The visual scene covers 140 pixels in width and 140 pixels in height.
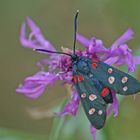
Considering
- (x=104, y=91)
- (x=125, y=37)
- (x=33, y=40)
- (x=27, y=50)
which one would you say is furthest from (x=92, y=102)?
(x=27, y=50)

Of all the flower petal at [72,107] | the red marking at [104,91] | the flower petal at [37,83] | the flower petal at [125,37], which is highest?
the flower petal at [125,37]

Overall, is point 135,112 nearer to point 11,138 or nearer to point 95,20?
point 11,138

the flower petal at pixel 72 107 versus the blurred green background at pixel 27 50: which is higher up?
the blurred green background at pixel 27 50

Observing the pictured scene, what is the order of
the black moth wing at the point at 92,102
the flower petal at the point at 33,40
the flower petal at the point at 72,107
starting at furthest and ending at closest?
the flower petal at the point at 33,40
the flower petal at the point at 72,107
the black moth wing at the point at 92,102

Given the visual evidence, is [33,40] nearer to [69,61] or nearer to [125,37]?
[69,61]

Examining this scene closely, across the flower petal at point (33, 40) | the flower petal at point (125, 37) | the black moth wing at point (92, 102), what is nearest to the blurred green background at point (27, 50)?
the flower petal at point (33, 40)

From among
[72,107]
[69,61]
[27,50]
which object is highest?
[27,50]

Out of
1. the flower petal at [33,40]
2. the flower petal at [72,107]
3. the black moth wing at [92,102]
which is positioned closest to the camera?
the black moth wing at [92,102]

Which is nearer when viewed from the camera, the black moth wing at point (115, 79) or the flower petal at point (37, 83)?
the black moth wing at point (115, 79)

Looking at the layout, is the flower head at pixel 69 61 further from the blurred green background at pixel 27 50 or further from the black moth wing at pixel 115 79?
the blurred green background at pixel 27 50
